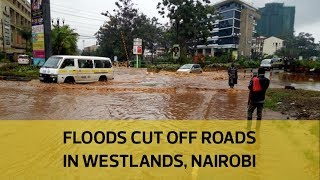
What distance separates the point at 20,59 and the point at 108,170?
40.0 m

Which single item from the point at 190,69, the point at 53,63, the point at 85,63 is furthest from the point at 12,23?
the point at 53,63

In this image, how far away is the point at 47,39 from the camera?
87.3 feet

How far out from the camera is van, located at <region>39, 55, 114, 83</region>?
19812 millimetres

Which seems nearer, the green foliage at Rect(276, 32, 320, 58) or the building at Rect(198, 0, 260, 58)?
the building at Rect(198, 0, 260, 58)

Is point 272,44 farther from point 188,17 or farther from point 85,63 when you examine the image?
point 85,63

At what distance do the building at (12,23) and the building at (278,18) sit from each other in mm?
99890

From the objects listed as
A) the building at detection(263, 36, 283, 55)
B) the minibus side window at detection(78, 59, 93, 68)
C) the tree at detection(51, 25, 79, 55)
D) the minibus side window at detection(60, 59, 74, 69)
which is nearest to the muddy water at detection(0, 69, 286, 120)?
the minibus side window at detection(60, 59, 74, 69)

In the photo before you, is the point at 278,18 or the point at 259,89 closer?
the point at 259,89

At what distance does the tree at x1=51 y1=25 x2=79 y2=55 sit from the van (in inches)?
967

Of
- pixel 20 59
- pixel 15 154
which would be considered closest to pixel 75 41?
pixel 20 59

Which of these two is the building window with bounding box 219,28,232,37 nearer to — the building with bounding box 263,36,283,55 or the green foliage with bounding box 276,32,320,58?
the green foliage with bounding box 276,32,320,58

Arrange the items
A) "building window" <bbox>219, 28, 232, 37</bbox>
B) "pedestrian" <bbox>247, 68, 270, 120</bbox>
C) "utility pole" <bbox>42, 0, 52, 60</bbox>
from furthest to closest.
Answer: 1. "building window" <bbox>219, 28, 232, 37</bbox>
2. "utility pole" <bbox>42, 0, 52, 60</bbox>
3. "pedestrian" <bbox>247, 68, 270, 120</bbox>

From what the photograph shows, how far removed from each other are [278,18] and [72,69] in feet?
463

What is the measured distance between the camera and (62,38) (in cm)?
4547
